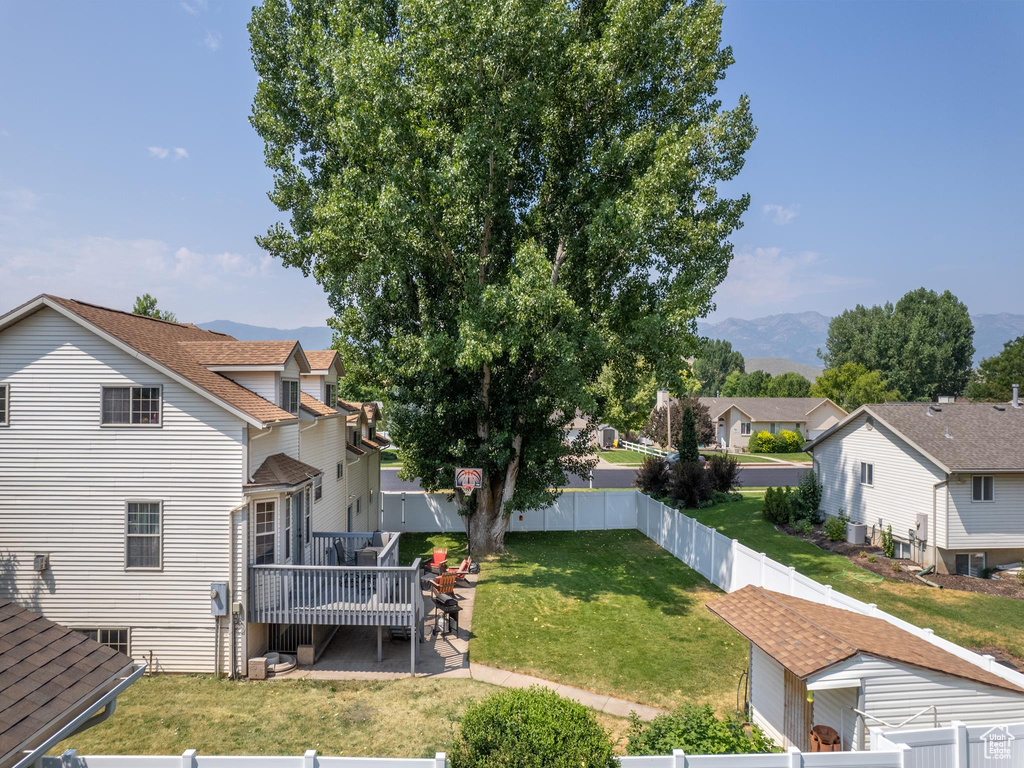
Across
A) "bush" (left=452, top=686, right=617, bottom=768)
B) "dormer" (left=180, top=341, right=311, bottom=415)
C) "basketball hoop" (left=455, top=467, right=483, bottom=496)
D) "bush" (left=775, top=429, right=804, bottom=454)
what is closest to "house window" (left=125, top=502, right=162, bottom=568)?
"dormer" (left=180, top=341, right=311, bottom=415)

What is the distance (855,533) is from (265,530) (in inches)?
749

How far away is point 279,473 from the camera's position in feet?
41.2

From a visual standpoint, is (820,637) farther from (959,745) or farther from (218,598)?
(218,598)

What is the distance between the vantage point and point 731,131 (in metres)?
18.1

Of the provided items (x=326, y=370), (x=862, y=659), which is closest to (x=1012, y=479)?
(x=862, y=659)

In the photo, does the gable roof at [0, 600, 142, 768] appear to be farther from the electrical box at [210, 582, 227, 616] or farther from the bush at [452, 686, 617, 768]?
the electrical box at [210, 582, 227, 616]

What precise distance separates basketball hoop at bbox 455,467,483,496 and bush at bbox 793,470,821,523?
13.2 meters

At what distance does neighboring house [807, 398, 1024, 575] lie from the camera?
17734 millimetres

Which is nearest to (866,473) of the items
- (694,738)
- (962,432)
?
(962,432)

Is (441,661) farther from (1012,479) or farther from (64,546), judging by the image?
(1012,479)

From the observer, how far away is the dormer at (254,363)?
44.5 ft

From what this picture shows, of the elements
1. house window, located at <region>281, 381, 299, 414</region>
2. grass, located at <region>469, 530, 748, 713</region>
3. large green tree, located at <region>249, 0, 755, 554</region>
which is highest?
large green tree, located at <region>249, 0, 755, 554</region>

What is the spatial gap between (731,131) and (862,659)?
15.7m

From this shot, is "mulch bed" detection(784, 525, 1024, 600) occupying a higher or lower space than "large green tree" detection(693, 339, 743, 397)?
lower
